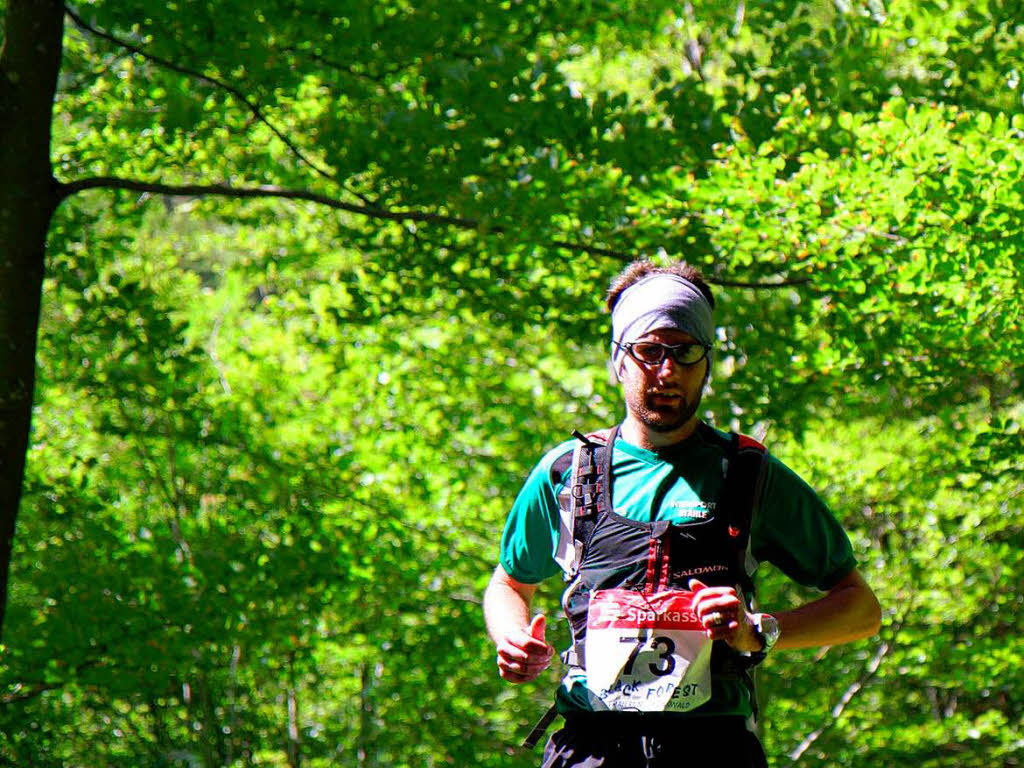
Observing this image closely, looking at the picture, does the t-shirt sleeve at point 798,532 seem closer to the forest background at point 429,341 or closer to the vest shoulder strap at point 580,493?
the vest shoulder strap at point 580,493

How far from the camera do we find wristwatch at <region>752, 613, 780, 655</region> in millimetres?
2217

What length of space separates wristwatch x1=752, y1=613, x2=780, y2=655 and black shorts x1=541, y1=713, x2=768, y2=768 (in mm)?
172

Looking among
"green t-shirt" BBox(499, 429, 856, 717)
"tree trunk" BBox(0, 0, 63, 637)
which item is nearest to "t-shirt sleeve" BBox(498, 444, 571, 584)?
"green t-shirt" BBox(499, 429, 856, 717)

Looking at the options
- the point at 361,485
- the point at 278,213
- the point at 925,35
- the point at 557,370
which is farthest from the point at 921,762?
the point at 278,213

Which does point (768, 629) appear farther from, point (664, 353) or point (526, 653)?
point (664, 353)

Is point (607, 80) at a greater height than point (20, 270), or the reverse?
point (607, 80)

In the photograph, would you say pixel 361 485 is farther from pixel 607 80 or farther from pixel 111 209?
pixel 607 80

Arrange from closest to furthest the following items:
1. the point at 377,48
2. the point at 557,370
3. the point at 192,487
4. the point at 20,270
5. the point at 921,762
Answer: the point at 20,270
the point at 377,48
the point at 192,487
the point at 557,370
the point at 921,762

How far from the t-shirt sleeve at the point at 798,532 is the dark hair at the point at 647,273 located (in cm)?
47

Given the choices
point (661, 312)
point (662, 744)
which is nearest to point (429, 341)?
point (661, 312)

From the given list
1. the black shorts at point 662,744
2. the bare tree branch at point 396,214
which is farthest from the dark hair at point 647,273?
the bare tree branch at point 396,214

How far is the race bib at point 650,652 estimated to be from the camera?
89.1 inches

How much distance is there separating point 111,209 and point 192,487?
206 cm

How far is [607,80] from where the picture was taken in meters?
11.9
